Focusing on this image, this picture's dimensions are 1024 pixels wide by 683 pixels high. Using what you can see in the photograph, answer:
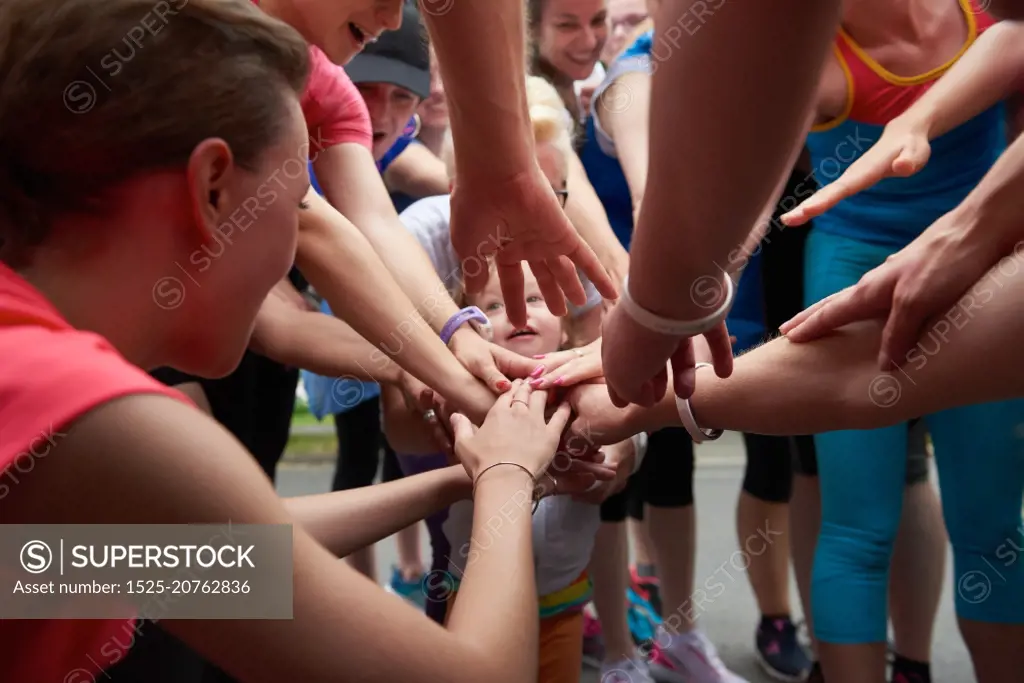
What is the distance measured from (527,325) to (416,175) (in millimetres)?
577

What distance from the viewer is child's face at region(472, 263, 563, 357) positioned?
61.1 inches

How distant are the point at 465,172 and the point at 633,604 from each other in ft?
4.13

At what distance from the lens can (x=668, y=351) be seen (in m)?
0.87

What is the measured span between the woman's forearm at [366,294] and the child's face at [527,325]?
0.19 meters

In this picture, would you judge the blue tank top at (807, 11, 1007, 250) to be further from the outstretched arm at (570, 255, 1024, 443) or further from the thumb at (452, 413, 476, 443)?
the thumb at (452, 413, 476, 443)

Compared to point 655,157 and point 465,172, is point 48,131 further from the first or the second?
point 465,172

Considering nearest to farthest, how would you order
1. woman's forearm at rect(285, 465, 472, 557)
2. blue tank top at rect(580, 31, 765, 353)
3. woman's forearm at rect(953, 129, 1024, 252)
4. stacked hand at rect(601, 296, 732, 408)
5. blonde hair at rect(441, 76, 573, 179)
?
stacked hand at rect(601, 296, 732, 408)
woman's forearm at rect(953, 129, 1024, 252)
woman's forearm at rect(285, 465, 472, 557)
blonde hair at rect(441, 76, 573, 179)
blue tank top at rect(580, 31, 765, 353)

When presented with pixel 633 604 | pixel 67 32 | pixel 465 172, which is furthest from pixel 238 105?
pixel 633 604

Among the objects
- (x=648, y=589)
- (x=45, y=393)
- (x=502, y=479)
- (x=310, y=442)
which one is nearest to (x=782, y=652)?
(x=648, y=589)

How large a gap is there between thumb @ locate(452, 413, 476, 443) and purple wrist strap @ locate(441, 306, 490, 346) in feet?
0.69

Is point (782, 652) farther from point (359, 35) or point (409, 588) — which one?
point (359, 35)

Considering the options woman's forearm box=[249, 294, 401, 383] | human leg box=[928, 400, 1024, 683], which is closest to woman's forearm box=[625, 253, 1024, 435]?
human leg box=[928, 400, 1024, 683]

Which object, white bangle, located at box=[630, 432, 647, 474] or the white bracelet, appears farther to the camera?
white bangle, located at box=[630, 432, 647, 474]

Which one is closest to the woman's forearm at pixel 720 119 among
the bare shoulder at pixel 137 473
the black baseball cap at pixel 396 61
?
the bare shoulder at pixel 137 473
